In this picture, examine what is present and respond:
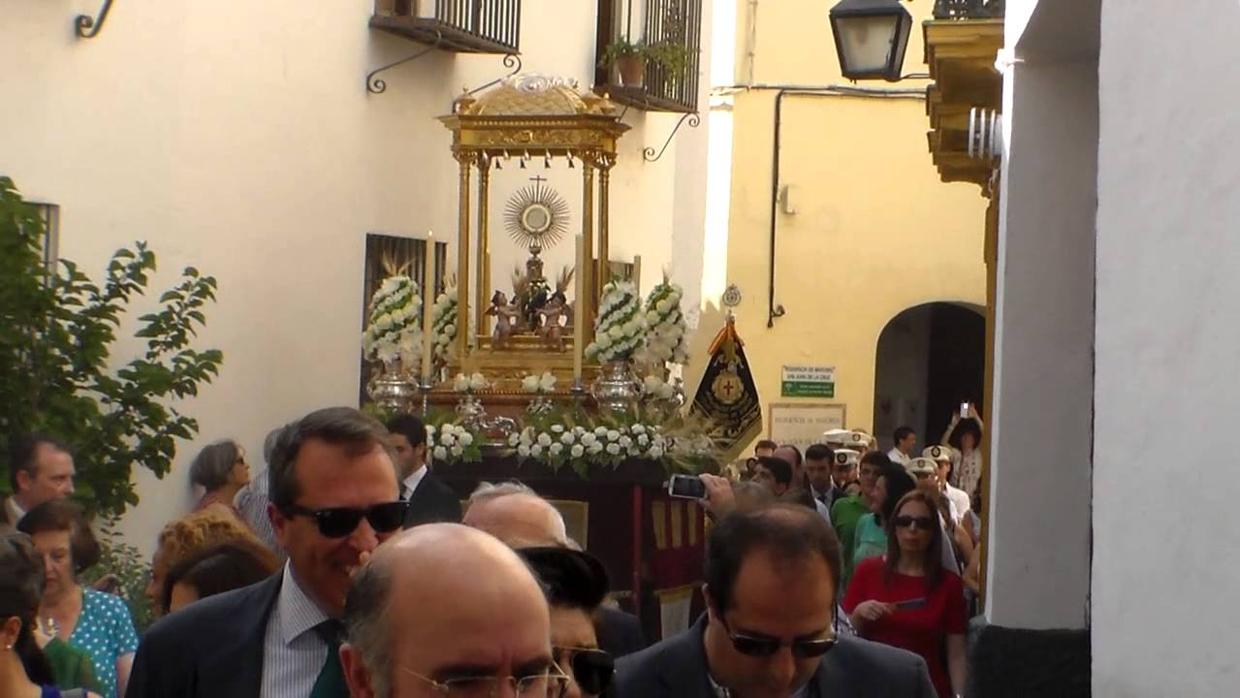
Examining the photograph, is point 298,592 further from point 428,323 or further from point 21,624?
point 428,323

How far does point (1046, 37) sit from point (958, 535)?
4239 mm

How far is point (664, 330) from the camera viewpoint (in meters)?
14.0

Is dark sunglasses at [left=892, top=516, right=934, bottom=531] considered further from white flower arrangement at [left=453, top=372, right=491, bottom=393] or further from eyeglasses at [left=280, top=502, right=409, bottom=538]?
eyeglasses at [left=280, top=502, right=409, bottom=538]

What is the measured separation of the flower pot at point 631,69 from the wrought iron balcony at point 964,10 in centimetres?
893

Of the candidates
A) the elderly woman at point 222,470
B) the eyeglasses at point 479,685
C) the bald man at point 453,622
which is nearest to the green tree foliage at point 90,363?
the elderly woman at point 222,470

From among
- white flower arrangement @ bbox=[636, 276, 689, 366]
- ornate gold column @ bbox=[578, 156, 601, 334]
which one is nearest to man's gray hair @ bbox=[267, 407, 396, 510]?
white flower arrangement @ bbox=[636, 276, 689, 366]

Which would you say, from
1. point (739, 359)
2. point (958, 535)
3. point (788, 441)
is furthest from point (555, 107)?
point (788, 441)

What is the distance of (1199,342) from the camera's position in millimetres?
5973

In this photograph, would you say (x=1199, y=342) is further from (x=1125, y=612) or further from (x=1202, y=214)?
(x=1125, y=612)

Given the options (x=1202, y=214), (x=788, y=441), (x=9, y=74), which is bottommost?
(x=788, y=441)

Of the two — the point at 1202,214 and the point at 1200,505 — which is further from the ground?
the point at 1202,214

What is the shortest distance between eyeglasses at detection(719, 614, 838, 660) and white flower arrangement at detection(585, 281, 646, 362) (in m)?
9.29

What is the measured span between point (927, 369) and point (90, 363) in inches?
875

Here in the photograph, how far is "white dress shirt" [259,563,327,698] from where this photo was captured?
4.27m
